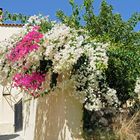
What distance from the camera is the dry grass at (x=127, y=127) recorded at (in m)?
9.45

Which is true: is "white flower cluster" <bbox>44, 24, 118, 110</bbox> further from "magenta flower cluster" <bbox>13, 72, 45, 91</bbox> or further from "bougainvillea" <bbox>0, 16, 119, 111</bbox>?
"magenta flower cluster" <bbox>13, 72, 45, 91</bbox>

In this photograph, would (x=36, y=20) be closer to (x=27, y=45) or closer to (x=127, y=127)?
(x=27, y=45)

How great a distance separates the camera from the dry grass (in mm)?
9445

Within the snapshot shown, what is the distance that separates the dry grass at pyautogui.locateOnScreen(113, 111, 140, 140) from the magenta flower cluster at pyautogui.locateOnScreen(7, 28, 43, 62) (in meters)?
2.38

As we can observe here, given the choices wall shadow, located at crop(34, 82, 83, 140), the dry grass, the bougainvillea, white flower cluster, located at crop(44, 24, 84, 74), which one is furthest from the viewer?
wall shadow, located at crop(34, 82, 83, 140)

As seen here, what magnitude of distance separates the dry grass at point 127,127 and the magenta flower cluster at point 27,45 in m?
2.38

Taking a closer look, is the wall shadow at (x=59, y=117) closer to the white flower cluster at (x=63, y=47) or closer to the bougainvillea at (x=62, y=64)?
the bougainvillea at (x=62, y=64)

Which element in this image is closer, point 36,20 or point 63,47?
point 63,47

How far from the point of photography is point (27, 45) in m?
10.1

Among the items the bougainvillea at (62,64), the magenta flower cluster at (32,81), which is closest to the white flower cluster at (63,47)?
the bougainvillea at (62,64)

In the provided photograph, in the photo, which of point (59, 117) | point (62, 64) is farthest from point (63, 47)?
point (59, 117)

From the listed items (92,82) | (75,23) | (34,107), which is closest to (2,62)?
(34,107)

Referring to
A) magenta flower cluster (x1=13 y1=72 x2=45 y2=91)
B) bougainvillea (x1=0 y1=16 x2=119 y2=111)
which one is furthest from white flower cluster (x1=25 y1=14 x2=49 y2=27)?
magenta flower cluster (x1=13 y1=72 x2=45 y2=91)

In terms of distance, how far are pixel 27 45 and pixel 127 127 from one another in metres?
2.80
